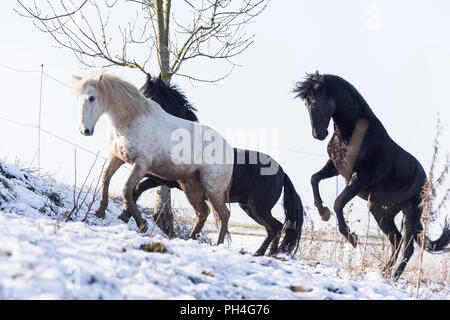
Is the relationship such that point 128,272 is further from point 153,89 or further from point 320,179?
point 153,89

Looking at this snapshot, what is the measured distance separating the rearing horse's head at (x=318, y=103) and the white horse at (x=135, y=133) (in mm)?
1344

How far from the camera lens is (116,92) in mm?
6492

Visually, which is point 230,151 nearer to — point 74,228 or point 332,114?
point 332,114

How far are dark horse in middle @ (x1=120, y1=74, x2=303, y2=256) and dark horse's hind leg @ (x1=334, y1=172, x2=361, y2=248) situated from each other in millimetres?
1169

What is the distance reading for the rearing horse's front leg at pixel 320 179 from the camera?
7.24m

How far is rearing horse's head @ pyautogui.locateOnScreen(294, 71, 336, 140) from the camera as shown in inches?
273

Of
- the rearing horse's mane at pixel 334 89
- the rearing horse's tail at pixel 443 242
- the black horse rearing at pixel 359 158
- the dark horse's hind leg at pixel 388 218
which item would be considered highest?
the rearing horse's mane at pixel 334 89

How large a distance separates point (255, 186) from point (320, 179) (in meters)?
0.96

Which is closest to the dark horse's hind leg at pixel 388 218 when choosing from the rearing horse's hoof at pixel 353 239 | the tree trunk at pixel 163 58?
the rearing horse's hoof at pixel 353 239

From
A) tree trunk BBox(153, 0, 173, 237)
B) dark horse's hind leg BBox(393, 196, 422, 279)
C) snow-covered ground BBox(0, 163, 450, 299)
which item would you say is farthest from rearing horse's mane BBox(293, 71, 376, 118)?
tree trunk BBox(153, 0, 173, 237)

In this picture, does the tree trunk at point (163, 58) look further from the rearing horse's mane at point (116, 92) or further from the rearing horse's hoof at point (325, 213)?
the rearing horse's mane at point (116, 92)

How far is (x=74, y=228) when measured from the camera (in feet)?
15.0

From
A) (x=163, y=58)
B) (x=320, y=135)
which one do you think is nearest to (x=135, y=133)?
(x=320, y=135)
